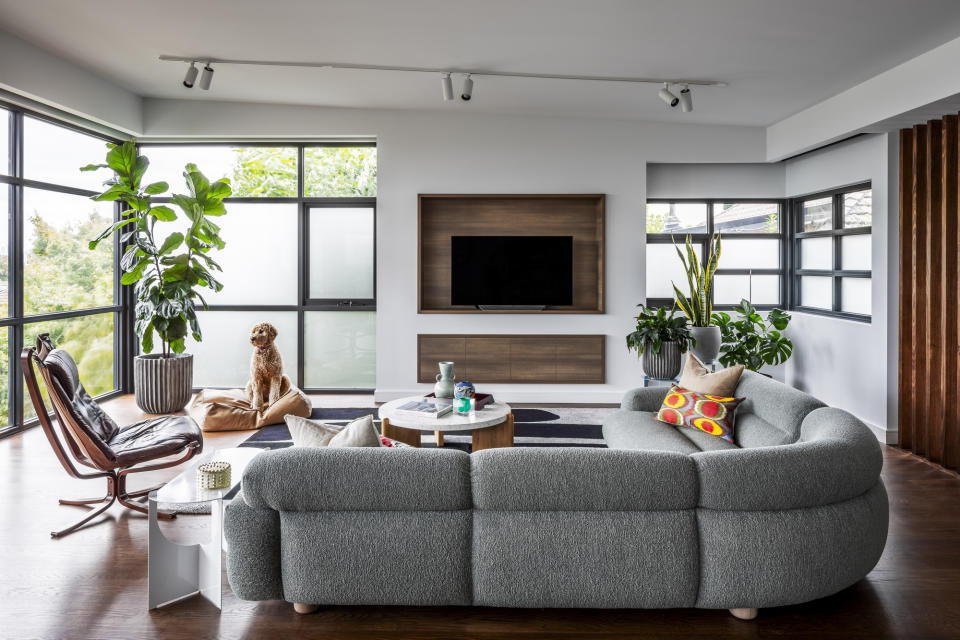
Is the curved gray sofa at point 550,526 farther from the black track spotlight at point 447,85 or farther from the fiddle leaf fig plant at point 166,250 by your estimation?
the fiddle leaf fig plant at point 166,250

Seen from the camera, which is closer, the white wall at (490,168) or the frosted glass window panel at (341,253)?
the white wall at (490,168)

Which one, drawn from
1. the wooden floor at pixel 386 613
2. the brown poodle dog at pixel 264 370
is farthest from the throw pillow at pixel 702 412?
the brown poodle dog at pixel 264 370

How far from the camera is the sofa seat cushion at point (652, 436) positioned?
3.33 meters

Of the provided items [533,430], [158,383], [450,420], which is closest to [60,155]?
[158,383]

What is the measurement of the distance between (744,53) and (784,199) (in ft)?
8.84

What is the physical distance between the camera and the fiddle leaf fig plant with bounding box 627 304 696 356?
5566 mm

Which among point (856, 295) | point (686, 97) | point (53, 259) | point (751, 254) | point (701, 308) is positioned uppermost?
point (686, 97)

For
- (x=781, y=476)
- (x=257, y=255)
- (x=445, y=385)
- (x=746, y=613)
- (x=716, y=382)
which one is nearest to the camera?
(x=781, y=476)

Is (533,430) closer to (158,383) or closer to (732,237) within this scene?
(732,237)

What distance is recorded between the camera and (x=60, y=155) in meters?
5.42

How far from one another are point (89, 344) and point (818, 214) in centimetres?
679

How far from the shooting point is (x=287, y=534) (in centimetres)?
227

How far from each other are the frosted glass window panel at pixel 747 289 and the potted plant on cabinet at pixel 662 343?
1146 millimetres

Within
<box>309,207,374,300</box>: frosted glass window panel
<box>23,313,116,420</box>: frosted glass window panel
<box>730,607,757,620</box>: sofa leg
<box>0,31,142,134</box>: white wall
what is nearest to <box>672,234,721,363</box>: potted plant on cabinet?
<box>309,207,374,300</box>: frosted glass window panel
